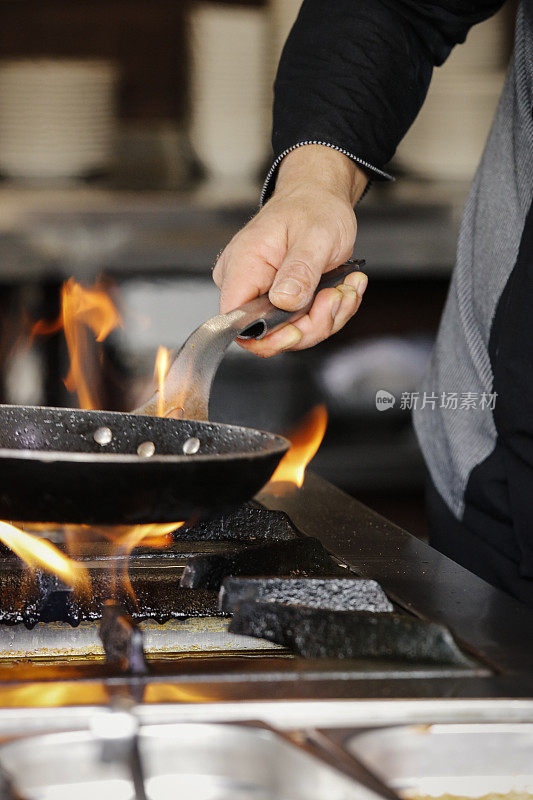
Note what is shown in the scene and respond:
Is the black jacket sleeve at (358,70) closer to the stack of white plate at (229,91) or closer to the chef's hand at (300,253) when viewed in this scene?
the chef's hand at (300,253)

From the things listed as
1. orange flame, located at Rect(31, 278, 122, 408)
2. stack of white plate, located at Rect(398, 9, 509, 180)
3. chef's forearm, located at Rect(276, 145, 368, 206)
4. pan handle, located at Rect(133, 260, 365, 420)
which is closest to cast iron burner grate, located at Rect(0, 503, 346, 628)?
pan handle, located at Rect(133, 260, 365, 420)

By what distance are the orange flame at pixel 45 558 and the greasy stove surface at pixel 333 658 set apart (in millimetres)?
29

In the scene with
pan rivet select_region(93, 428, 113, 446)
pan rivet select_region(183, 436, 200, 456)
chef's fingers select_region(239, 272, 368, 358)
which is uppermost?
chef's fingers select_region(239, 272, 368, 358)

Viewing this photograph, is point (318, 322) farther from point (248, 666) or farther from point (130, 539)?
point (248, 666)

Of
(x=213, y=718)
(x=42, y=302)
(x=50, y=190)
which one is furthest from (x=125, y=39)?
(x=213, y=718)

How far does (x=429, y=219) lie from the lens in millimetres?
2490

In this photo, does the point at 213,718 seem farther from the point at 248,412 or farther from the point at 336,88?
the point at 248,412

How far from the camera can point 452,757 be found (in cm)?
42

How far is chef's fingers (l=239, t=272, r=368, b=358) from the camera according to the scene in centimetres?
93

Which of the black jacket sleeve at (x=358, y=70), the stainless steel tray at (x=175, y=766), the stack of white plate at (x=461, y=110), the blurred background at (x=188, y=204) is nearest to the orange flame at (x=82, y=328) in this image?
the blurred background at (x=188, y=204)

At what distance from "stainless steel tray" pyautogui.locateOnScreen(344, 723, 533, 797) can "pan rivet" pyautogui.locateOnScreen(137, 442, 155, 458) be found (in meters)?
0.34

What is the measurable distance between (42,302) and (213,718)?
2.12 m

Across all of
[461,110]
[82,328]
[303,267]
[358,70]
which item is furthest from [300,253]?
[461,110]

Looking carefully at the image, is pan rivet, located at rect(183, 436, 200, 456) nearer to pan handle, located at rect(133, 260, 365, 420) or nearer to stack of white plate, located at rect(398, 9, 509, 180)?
pan handle, located at rect(133, 260, 365, 420)
